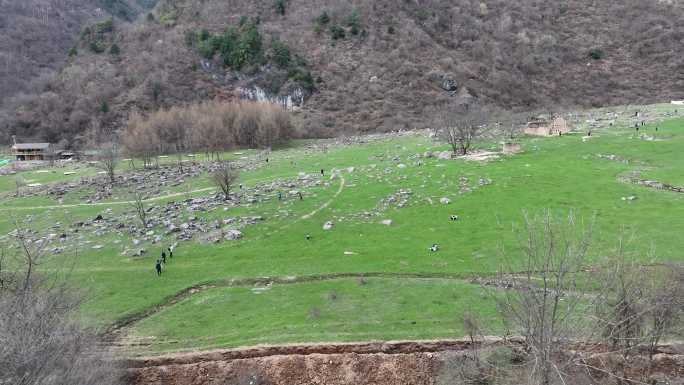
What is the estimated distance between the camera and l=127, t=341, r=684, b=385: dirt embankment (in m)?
19.4

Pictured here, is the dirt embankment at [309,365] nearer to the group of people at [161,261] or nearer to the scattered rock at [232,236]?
the group of people at [161,261]

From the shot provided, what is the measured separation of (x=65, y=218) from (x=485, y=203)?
3718 cm

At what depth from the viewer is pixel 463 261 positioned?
26.5 metres

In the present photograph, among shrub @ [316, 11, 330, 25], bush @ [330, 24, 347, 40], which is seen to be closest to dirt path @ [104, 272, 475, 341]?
bush @ [330, 24, 347, 40]

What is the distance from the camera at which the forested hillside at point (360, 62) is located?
10038cm

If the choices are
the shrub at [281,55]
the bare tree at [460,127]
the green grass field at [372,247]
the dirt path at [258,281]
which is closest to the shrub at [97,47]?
the shrub at [281,55]

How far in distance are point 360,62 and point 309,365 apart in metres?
96.9

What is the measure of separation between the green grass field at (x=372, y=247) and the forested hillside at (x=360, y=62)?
49662mm

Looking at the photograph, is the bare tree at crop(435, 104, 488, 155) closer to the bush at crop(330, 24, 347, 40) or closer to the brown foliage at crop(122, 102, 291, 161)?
the brown foliage at crop(122, 102, 291, 161)

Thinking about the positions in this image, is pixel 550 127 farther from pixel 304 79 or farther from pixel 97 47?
pixel 97 47

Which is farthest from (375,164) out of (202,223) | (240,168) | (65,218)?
(65,218)

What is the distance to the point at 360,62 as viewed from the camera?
108 metres

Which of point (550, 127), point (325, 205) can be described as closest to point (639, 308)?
point (325, 205)

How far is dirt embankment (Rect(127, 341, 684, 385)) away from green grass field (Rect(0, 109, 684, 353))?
0.64 meters
